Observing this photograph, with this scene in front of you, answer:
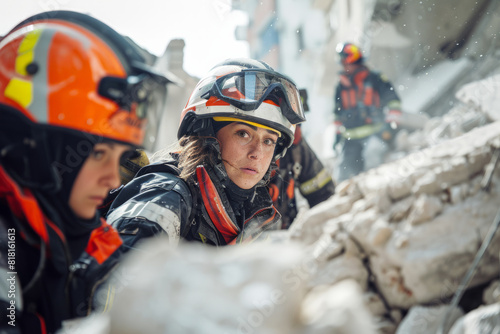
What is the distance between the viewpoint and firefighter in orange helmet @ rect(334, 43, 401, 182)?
25.7ft

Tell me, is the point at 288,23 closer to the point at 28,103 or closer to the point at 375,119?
the point at 375,119

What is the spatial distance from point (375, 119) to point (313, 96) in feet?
33.7

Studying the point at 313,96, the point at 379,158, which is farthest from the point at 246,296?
the point at 313,96

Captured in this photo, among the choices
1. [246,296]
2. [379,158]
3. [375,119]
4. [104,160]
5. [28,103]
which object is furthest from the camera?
[379,158]

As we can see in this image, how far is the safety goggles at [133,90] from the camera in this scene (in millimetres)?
1278

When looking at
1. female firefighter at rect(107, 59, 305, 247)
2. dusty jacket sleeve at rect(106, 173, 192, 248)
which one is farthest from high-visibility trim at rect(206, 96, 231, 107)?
dusty jacket sleeve at rect(106, 173, 192, 248)

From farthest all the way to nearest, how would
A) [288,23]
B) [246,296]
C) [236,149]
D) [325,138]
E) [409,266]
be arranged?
Result: [288,23] → [325,138] → [409,266] → [236,149] → [246,296]

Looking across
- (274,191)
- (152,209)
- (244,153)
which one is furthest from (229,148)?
(152,209)

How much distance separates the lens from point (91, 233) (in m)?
1.35

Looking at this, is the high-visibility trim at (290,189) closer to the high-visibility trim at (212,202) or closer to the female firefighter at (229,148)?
the female firefighter at (229,148)

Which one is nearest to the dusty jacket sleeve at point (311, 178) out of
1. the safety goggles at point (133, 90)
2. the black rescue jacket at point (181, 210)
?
the black rescue jacket at point (181, 210)

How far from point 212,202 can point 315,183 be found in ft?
5.59

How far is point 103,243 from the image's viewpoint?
1382 millimetres

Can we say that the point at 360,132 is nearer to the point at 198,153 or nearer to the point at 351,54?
the point at 351,54
